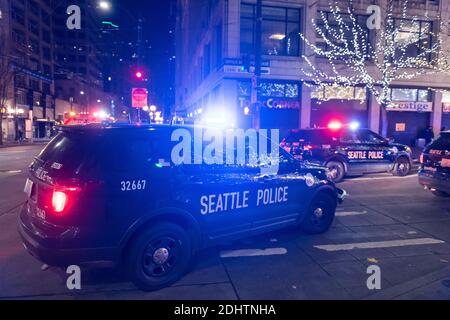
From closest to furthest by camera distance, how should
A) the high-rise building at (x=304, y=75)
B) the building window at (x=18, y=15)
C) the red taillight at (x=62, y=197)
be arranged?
the red taillight at (x=62, y=197), the high-rise building at (x=304, y=75), the building window at (x=18, y=15)

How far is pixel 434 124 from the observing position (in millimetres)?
27953

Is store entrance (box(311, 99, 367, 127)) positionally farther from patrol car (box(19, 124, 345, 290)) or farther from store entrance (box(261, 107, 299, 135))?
patrol car (box(19, 124, 345, 290))

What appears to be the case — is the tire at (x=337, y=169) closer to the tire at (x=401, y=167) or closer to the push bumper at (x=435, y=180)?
the tire at (x=401, y=167)

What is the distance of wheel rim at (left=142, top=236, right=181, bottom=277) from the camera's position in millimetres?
4453

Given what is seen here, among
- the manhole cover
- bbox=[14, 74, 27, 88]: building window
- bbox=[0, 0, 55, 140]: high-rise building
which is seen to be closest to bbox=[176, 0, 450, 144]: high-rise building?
the manhole cover

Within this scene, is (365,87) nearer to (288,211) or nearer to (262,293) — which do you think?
(288,211)

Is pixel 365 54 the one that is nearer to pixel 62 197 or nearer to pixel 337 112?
pixel 337 112

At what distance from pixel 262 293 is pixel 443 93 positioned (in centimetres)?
2905

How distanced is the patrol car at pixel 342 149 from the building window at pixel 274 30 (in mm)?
12280

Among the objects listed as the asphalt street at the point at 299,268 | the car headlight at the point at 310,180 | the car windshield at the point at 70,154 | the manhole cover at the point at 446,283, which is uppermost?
the car windshield at the point at 70,154

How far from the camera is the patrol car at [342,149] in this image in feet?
40.9

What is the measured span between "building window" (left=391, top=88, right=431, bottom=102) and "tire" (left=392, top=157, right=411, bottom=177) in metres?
15.3

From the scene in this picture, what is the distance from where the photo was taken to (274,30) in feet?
79.6

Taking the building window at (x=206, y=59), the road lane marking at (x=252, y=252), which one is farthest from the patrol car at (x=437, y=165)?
the building window at (x=206, y=59)
